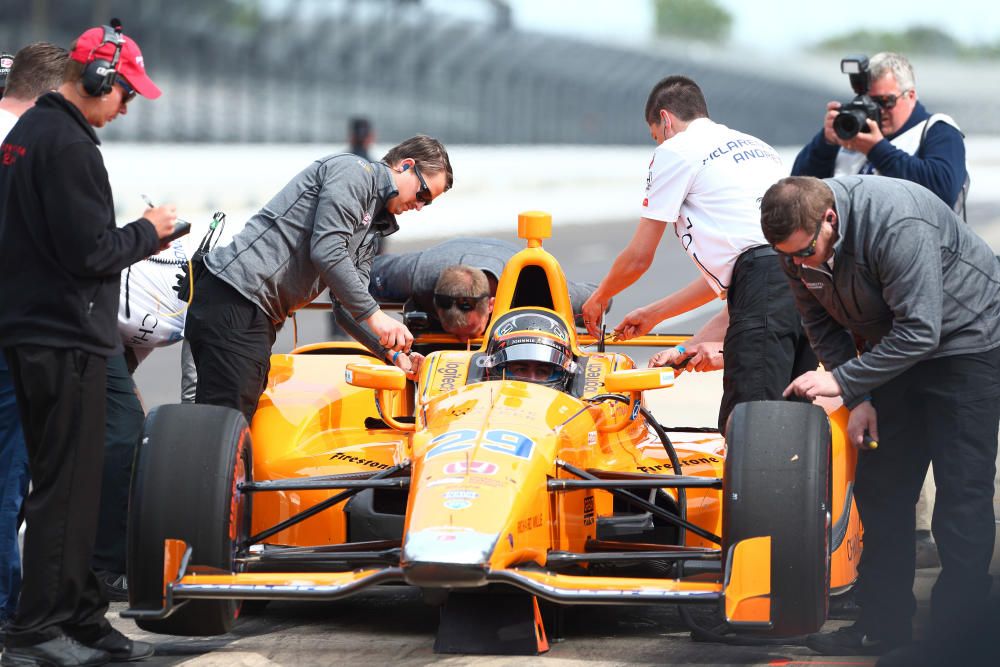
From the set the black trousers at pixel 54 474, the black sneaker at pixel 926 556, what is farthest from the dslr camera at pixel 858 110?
the black trousers at pixel 54 474

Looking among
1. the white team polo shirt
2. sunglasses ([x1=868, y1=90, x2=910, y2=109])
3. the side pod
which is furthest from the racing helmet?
sunglasses ([x1=868, y1=90, x2=910, y2=109])

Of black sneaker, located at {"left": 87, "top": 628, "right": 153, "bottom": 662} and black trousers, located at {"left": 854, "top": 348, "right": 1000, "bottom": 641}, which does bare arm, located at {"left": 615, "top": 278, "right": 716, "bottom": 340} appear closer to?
black trousers, located at {"left": 854, "top": 348, "right": 1000, "bottom": 641}

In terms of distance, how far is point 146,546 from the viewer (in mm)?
5098

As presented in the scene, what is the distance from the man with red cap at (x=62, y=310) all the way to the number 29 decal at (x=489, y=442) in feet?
3.80

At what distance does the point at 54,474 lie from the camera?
5.07 metres

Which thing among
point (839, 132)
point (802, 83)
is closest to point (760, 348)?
point (839, 132)

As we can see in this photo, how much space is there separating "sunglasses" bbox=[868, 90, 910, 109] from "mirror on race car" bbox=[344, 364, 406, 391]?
2.92m

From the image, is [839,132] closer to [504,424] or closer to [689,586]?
[504,424]

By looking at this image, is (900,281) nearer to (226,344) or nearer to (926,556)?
(926,556)

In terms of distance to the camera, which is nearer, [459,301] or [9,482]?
[9,482]

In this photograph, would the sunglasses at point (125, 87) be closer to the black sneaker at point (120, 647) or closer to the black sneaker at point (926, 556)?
the black sneaker at point (120, 647)

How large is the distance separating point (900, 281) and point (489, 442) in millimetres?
1513

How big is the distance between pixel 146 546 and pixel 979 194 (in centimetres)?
3744

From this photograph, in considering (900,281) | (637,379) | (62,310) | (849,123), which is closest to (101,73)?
(62,310)
